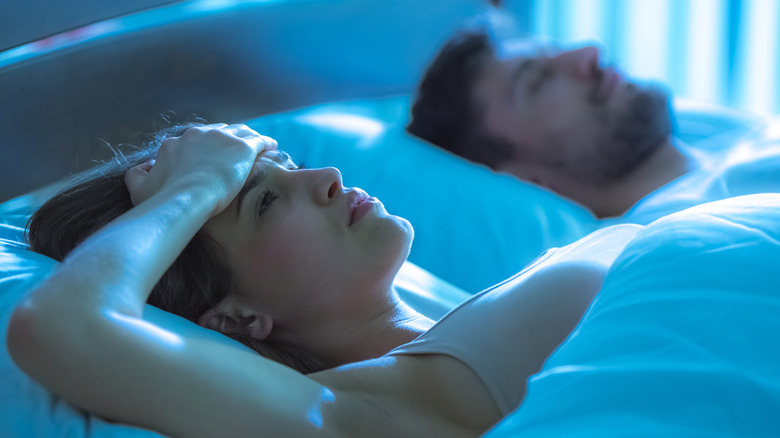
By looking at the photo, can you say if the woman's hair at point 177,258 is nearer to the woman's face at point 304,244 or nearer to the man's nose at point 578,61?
the woman's face at point 304,244

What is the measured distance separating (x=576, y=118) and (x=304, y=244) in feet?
3.68

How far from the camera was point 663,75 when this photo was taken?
260 cm

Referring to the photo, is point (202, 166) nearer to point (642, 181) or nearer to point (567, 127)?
point (567, 127)

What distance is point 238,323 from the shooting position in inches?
39.6

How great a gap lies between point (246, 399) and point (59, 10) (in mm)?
1027

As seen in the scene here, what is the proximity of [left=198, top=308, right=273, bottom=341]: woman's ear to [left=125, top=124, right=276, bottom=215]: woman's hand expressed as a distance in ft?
0.55

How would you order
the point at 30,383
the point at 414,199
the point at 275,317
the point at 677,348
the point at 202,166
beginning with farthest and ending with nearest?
1. the point at 414,199
2. the point at 275,317
3. the point at 202,166
4. the point at 30,383
5. the point at 677,348

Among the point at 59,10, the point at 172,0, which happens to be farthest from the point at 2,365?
the point at 172,0

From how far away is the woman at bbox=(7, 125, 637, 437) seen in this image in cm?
66

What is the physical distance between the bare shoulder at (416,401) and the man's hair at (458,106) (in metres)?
1.10

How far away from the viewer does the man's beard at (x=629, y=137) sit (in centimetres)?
189

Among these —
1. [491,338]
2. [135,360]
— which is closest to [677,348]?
[491,338]

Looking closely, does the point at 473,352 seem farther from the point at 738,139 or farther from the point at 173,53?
the point at 738,139

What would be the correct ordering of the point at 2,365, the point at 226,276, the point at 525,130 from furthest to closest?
the point at 525,130
the point at 226,276
the point at 2,365
